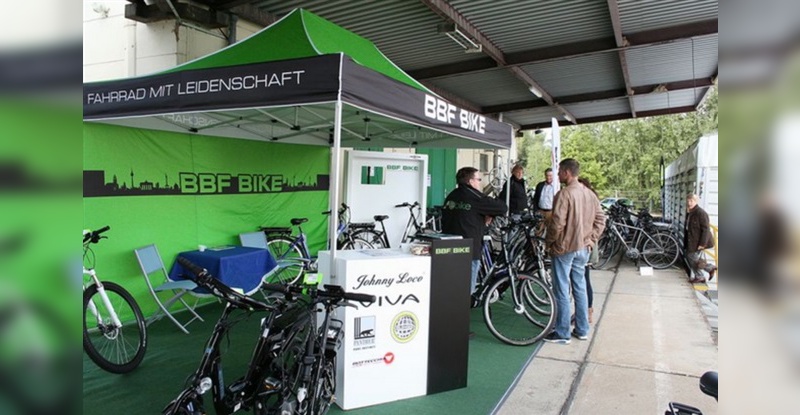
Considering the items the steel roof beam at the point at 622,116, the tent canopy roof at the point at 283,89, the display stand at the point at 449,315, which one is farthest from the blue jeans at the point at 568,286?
the steel roof beam at the point at 622,116

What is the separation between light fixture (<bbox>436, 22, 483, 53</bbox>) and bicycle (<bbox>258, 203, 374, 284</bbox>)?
2.86 meters

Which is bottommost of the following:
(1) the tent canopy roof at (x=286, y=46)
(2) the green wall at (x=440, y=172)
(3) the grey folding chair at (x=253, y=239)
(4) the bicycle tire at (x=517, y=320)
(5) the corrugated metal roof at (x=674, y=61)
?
(4) the bicycle tire at (x=517, y=320)

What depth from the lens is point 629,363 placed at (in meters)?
4.40

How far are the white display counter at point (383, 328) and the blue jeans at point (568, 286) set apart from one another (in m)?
1.75

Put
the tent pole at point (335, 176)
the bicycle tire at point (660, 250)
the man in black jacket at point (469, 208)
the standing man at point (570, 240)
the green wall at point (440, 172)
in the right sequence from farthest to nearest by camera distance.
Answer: the green wall at point (440, 172) → the bicycle tire at point (660, 250) → the man in black jacket at point (469, 208) → the standing man at point (570, 240) → the tent pole at point (335, 176)

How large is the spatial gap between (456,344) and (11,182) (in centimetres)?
355

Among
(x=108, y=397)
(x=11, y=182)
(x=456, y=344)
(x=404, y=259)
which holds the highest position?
(x=11, y=182)

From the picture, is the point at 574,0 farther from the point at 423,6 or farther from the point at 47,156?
the point at 47,156

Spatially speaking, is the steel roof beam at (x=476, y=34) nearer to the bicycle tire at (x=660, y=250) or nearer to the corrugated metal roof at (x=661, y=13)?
the corrugated metal roof at (x=661, y=13)

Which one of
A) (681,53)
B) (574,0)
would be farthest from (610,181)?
(574,0)

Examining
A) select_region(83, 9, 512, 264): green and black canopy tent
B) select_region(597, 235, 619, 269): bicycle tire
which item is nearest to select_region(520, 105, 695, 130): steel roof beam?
select_region(597, 235, 619, 269): bicycle tire

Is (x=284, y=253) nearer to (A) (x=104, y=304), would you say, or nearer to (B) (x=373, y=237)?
(B) (x=373, y=237)

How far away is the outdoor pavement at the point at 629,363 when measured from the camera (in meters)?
3.61

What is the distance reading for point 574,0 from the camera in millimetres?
6418
